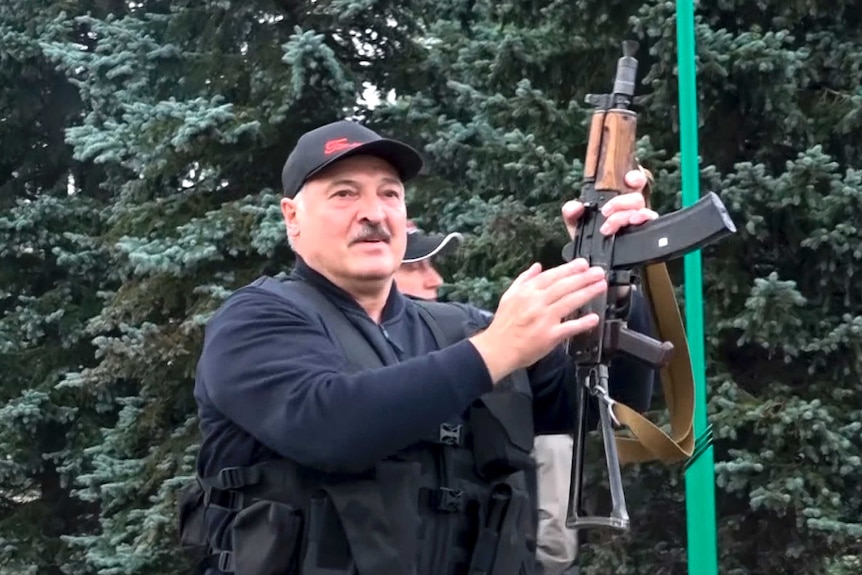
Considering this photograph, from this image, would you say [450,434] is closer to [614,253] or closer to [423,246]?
[614,253]

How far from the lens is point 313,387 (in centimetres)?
200

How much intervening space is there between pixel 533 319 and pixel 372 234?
0.46 m

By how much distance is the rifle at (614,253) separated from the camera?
2186 millimetres

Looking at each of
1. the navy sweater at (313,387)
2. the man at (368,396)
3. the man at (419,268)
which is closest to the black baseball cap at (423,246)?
the man at (419,268)

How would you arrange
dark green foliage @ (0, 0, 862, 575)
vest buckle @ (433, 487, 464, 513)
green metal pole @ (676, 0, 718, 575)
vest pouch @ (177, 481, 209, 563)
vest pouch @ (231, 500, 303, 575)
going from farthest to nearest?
dark green foliage @ (0, 0, 862, 575) → green metal pole @ (676, 0, 718, 575) → vest pouch @ (177, 481, 209, 563) → vest buckle @ (433, 487, 464, 513) → vest pouch @ (231, 500, 303, 575)

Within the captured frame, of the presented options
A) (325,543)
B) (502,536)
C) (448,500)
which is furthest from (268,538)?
(502,536)

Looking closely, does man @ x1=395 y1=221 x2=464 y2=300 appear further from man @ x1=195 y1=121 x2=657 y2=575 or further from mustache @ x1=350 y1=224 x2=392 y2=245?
mustache @ x1=350 y1=224 x2=392 y2=245

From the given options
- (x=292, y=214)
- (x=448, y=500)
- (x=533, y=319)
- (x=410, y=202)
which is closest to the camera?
(x=533, y=319)

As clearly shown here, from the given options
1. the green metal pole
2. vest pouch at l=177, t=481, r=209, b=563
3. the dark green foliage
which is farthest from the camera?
the dark green foliage

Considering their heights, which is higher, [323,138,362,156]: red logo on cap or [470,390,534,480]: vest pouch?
[323,138,362,156]: red logo on cap

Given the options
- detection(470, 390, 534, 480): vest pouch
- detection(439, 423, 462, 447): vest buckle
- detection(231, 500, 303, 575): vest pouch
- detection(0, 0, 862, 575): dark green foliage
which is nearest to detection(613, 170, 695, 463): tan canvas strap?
detection(470, 390, 534, 480): vest pouch

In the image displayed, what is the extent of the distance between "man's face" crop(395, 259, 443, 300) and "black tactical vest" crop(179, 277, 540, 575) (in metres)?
1.59

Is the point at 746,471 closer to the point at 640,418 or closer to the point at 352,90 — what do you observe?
the point at 640,418

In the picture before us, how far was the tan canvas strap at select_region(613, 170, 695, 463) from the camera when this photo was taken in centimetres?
244
